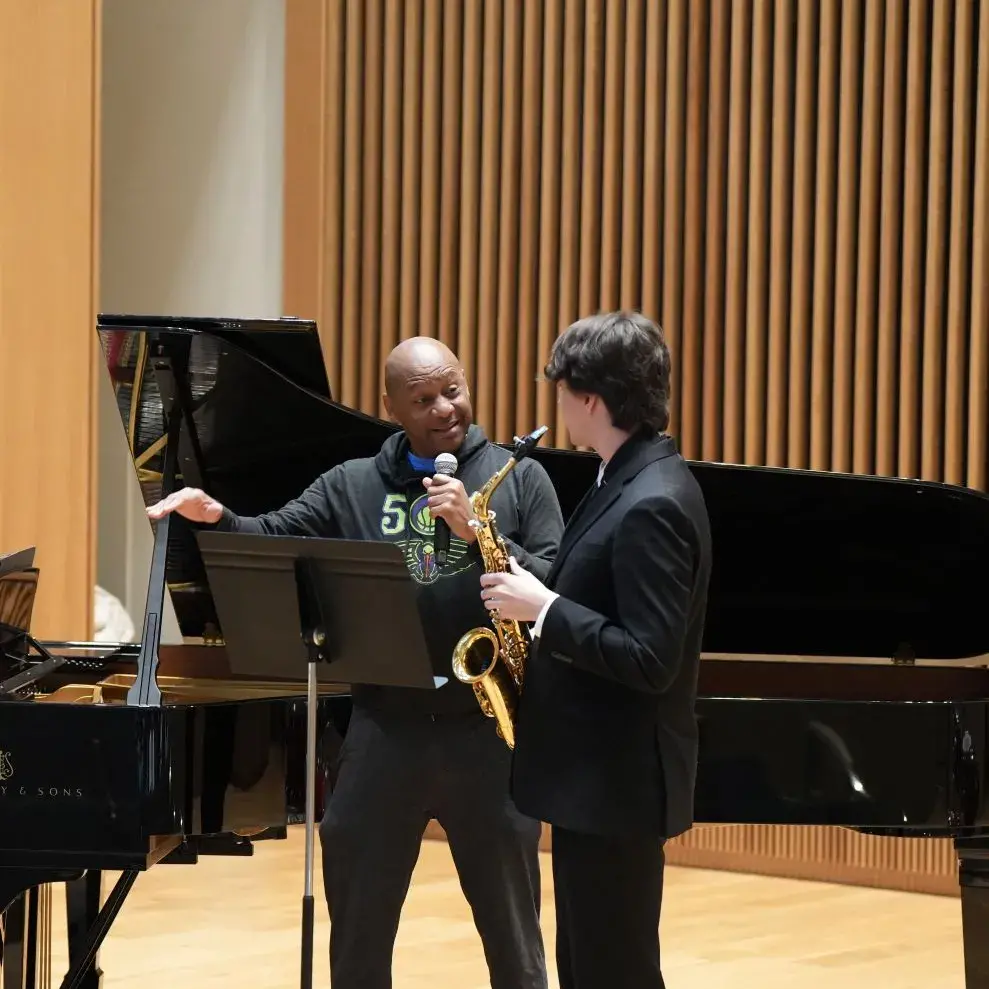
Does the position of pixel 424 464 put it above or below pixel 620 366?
below

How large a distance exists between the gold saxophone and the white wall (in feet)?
14.9

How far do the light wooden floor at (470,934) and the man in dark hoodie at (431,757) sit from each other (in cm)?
143

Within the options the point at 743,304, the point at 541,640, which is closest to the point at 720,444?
the point at 743,304

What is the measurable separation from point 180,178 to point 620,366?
211 inches

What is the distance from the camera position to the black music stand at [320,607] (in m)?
2.43

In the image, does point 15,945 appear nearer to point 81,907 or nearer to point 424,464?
point 81,907

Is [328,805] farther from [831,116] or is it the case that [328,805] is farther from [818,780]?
[831,116]

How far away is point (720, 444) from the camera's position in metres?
6.01

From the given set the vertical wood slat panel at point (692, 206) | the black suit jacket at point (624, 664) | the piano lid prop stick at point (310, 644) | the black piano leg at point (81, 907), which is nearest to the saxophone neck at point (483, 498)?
the piano lid prop stick at point (310, 644)

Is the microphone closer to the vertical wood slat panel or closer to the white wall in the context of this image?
the vertical wood slat panel

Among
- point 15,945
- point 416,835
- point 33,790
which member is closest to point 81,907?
point 15,945

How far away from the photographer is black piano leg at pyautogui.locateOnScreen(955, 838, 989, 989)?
3.07 m

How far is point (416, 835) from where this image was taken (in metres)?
2.74

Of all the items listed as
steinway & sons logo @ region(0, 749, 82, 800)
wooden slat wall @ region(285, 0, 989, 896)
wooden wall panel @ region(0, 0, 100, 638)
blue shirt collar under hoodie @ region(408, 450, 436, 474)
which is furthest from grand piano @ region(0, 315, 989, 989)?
wooden wall panel @ region(0, 0, 100, 638)
